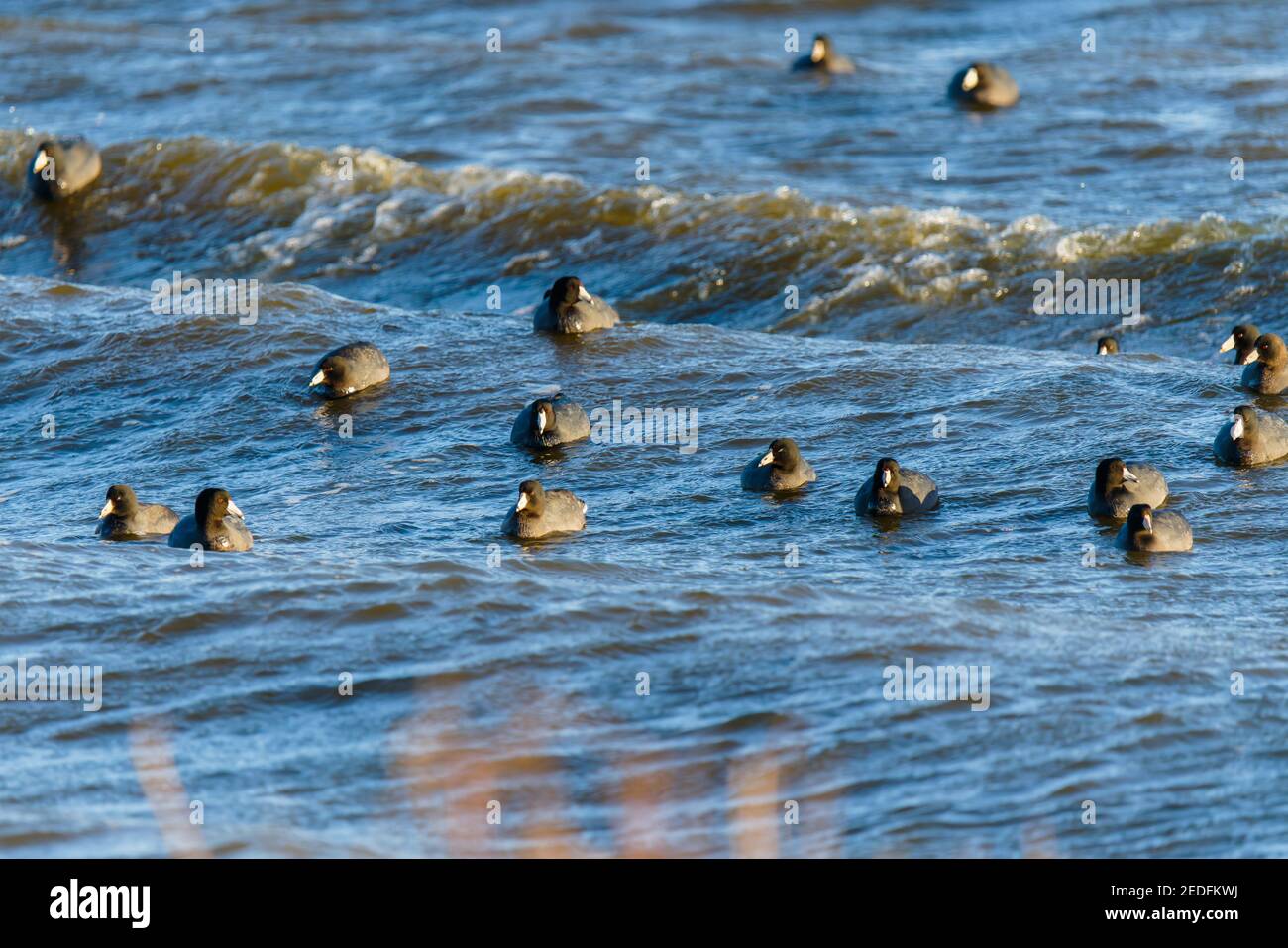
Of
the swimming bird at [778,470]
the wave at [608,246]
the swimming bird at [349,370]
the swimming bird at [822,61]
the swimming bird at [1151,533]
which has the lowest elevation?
the swimming bird at [1151,533]

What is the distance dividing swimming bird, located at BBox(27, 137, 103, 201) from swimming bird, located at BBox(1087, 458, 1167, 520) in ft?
43.3

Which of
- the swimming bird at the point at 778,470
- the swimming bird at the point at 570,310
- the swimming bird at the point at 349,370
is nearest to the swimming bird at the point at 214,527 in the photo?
the swimming bird at the point at 349,370

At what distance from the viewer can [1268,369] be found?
1316 centimetres

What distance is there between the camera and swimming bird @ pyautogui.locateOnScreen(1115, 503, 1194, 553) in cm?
1037

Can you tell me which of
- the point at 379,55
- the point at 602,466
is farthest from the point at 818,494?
the point at 379,55

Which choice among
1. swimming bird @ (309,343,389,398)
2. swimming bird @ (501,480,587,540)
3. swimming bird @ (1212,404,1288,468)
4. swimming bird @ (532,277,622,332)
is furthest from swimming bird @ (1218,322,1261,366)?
swimming bird @ (309,343,389,398)

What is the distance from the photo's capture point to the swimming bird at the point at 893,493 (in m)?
11.1

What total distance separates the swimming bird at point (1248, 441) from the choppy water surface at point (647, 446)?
0.16 metres

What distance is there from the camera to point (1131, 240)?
1677 cm

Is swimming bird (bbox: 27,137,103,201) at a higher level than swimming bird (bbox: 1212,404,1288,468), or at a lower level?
higher

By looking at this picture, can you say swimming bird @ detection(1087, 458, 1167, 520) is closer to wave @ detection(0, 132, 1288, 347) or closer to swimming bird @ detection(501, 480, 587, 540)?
swimming bird @ detection(501, 480, 587, 540)

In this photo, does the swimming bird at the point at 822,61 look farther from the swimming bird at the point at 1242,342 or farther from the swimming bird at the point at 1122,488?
the swimming bird at the point at 1122,488

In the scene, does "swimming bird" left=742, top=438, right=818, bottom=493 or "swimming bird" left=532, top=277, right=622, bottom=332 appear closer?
"swimming bird" left=742, top=438, right=818, bottom=493
